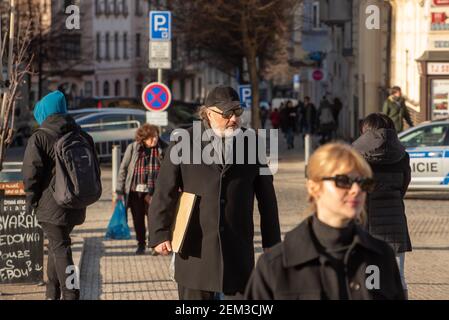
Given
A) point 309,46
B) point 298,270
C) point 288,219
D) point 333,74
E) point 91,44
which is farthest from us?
point 91,44

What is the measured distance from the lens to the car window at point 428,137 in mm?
22578

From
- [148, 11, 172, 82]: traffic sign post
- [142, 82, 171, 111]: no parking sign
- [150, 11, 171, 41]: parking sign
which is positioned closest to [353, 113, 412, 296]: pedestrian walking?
[148, 11, 172, 82]: traffic sign post

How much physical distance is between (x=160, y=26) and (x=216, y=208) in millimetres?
13916

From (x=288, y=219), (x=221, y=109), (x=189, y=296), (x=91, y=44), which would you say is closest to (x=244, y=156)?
(x=221, y=109)

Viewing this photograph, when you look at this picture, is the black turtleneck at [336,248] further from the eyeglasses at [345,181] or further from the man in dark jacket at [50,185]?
the man in dark jacket at [50,185]

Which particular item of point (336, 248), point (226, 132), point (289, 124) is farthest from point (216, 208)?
point (289, 124)

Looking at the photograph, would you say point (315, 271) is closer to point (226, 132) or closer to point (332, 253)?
point (332, 253)

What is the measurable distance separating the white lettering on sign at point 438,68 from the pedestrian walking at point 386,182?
21062mm

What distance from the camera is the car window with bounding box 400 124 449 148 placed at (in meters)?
22.6

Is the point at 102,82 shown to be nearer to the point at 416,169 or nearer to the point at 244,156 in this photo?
the point at 416,169

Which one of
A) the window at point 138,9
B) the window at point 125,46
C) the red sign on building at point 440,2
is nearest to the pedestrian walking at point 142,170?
the red sign on building at point 440,2

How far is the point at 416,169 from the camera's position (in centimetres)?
2253

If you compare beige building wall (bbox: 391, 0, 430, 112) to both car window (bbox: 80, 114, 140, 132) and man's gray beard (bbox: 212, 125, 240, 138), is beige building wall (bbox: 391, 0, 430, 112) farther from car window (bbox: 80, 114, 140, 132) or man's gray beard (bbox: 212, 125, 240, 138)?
man's gray beard (bbox: 212, 125, 240, 138)

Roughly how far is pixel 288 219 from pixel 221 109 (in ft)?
37.2
